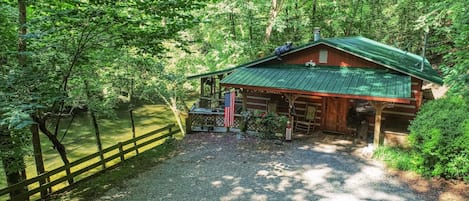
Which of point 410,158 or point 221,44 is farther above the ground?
point 221,44

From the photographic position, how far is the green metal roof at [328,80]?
1155 centimetres

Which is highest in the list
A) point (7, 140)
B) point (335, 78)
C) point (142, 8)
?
point (142, 8)

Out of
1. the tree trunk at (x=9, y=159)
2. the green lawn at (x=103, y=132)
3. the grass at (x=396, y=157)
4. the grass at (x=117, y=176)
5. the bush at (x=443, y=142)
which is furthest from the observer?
the green lawn at (x=103, y=132)

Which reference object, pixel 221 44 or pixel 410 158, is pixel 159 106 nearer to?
pixel 221 44

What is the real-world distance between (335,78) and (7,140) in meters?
11.7

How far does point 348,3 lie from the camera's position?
98.3ft

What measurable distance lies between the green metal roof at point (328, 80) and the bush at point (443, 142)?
5.20 feet

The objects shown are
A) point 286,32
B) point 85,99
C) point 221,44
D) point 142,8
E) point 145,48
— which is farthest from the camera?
point 286,32

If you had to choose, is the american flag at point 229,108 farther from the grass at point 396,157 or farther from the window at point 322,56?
the grass at point 396,157

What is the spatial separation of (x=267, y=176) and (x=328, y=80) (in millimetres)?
5507

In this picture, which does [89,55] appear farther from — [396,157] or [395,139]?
[395,139]

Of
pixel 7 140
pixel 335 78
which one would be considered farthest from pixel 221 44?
pixel 7 140

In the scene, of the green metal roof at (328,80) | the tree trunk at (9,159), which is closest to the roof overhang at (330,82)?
the green metal roof at (328,80)

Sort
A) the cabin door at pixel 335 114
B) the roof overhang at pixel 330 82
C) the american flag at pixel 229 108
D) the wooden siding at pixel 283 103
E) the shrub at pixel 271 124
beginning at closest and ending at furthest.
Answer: the roof overhang at pixel 330 82
the shrub at pixel 271 124
the american flag at pixel 229 108
the cabin door at pixel 335 114
the wooden siding at pixel 283 103
